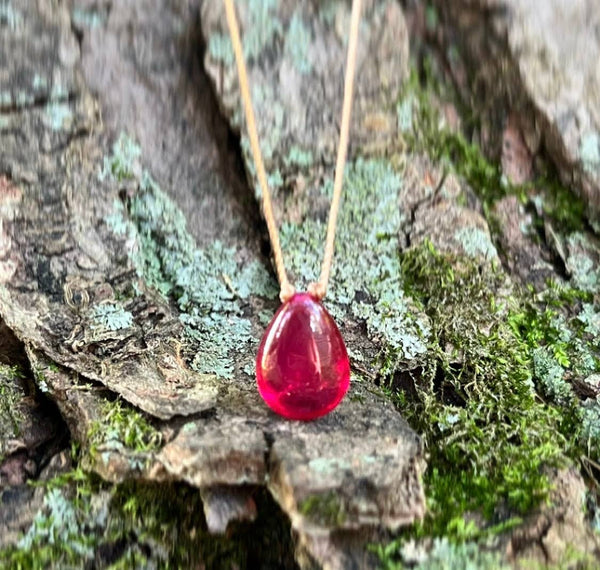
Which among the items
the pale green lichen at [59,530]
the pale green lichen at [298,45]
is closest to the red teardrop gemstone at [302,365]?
the pale green lichen at [59,530]

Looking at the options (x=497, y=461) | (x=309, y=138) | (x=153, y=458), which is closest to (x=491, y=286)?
(x=497, y=461)

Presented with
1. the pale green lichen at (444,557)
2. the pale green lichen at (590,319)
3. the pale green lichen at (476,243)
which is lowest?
the pale green lichen at (444,557)

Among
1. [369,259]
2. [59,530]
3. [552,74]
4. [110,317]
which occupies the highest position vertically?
[552,74]

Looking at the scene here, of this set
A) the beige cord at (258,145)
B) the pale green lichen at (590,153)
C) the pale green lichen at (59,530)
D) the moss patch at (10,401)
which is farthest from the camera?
the pale green lichen at (590,153)

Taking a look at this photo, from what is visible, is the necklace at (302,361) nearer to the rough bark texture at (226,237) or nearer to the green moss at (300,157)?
the rough bark texture at (226,237)

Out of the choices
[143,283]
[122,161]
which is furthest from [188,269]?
[122,161]

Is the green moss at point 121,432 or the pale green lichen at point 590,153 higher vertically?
the pale green lichen at point 590,153

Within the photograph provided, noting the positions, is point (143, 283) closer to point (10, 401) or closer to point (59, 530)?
point (10, 401)

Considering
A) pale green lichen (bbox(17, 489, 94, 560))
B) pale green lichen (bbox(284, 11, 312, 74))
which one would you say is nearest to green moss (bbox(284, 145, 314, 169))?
pale green lichen (bbox(284, 11, 312, 74))
